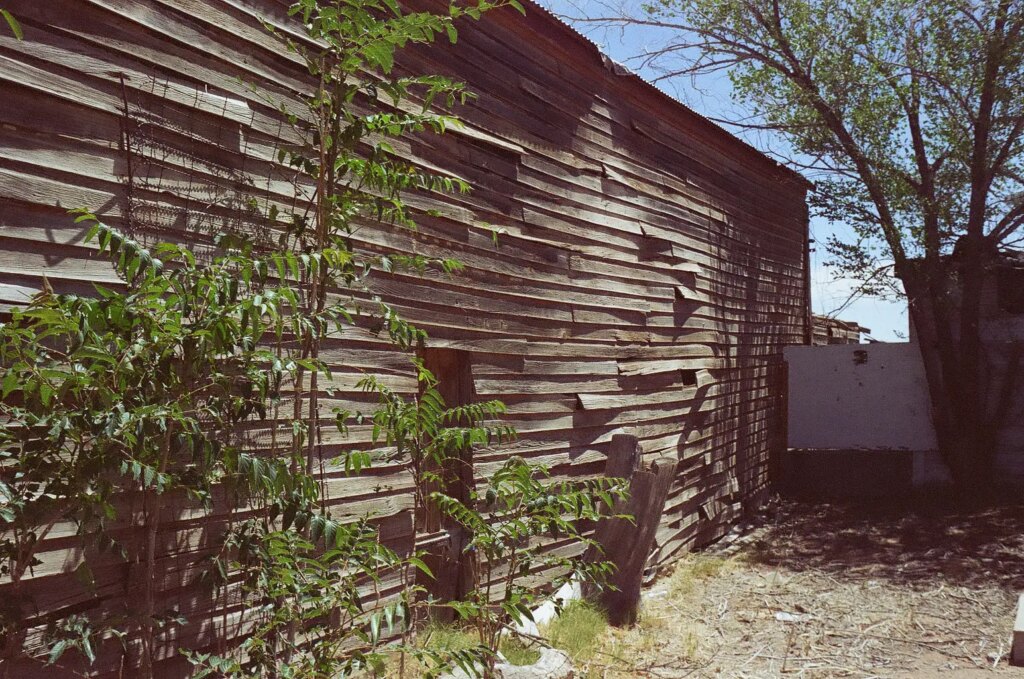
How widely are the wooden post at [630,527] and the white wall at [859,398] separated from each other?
725cm

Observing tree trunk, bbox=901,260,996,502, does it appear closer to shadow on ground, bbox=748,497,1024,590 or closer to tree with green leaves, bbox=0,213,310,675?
shadow on ground, bbox=748,497,1024,590

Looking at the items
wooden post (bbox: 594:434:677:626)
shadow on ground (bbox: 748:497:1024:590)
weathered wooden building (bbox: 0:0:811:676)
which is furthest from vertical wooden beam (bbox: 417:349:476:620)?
shadow on ground (bbox: 748:497:1024:590)

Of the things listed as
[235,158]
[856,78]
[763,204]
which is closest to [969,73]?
[856,78]

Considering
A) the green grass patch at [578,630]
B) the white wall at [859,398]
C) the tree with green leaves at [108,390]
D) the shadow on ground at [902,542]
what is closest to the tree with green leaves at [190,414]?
the tree with green leaves at [108,390]

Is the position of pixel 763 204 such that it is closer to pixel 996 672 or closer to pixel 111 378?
pixel 996 672

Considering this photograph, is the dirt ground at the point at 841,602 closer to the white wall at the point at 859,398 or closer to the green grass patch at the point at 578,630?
the green grass patch at the point at 578,630

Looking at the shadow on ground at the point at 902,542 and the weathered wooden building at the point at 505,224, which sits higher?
the weathered wooden building at the point at 505,224

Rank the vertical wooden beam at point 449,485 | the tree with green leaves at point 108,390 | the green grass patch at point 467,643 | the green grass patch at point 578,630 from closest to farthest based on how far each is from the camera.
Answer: the tree with green leaves at point 108,390, the green grass patch at point 467,643, the green grass patch at point 578,630, the vertical wooden beam at point 449,485

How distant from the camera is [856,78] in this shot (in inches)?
454

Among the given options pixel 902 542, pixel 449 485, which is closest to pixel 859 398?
pixel 902 542

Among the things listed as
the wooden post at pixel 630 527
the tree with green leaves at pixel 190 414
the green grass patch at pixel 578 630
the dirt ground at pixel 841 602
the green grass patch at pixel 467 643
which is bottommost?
the dirt ground at pixel 841 602

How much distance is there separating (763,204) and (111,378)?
995 cm

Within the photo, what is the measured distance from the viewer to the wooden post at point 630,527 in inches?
240

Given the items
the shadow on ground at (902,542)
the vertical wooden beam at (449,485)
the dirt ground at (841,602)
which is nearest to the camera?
the dirt ground at (841,602)
